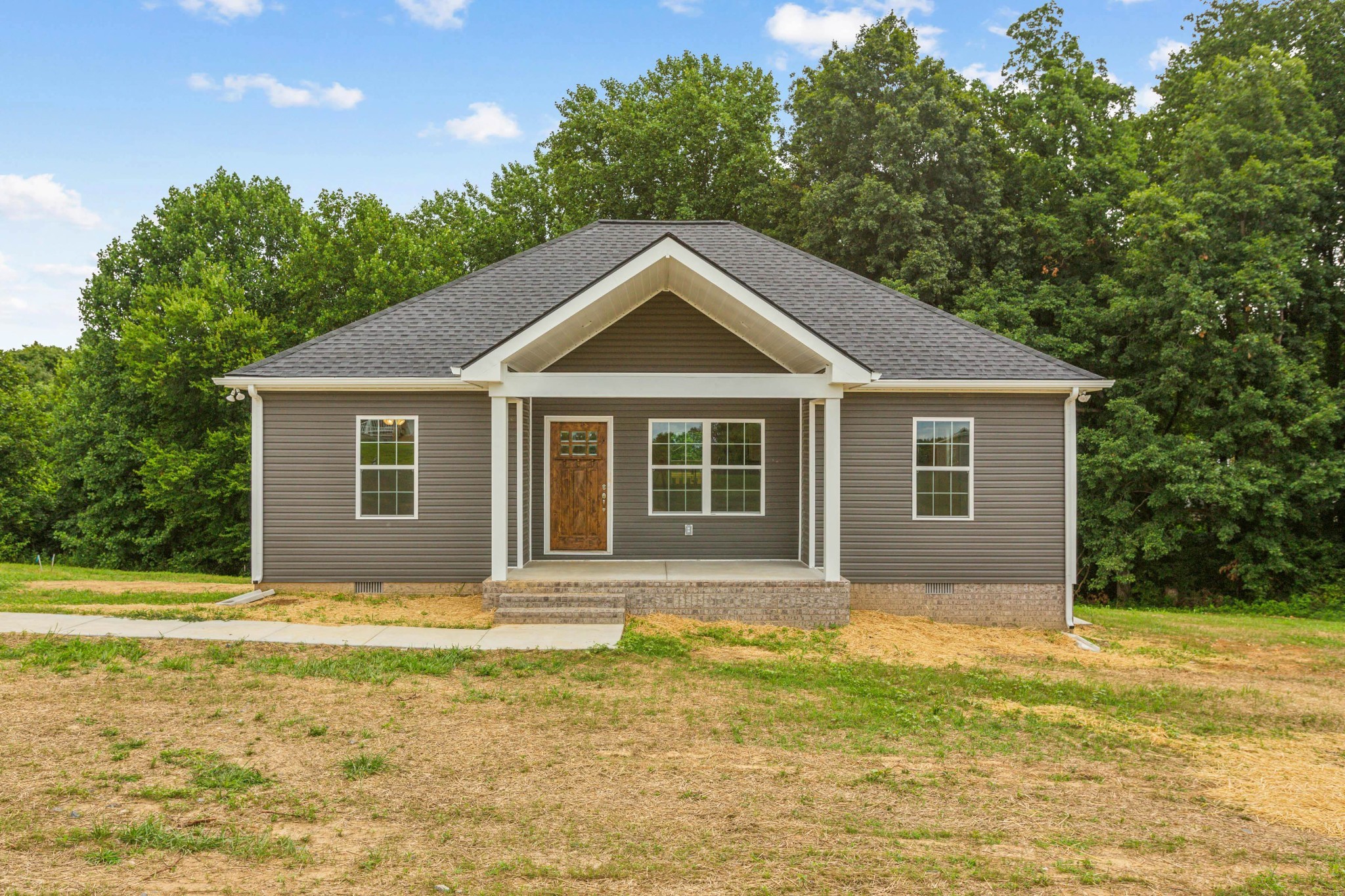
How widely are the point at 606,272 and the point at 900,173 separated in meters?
14.3

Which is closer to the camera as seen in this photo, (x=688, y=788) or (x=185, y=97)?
(x=688, y=788)

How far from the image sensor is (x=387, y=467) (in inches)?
479

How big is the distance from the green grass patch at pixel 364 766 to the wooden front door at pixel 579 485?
7443 millimetres

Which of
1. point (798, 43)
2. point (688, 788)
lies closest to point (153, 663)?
point (688, 788)

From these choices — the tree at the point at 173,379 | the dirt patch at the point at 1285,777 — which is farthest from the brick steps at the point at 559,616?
the tree at the point at 173,379

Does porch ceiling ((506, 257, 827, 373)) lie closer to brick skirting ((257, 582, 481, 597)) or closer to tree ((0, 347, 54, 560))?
brick skirting ((257, 582, 481, 597))

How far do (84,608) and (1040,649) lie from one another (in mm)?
12048

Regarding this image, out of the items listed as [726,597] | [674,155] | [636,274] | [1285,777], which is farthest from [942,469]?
[674,155]

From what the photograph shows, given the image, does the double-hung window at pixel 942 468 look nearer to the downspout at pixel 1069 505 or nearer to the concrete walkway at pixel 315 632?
the downspout at pixel 1069 505

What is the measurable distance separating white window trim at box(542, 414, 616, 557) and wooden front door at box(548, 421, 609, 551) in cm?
4

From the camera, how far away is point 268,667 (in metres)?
7.81

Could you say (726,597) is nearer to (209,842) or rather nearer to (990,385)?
(990,385)

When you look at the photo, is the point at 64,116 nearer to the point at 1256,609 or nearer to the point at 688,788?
the point at 688,788

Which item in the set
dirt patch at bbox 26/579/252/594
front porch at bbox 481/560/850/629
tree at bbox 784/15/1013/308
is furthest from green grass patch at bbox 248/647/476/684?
tree at bbox 784/15/1013/308
